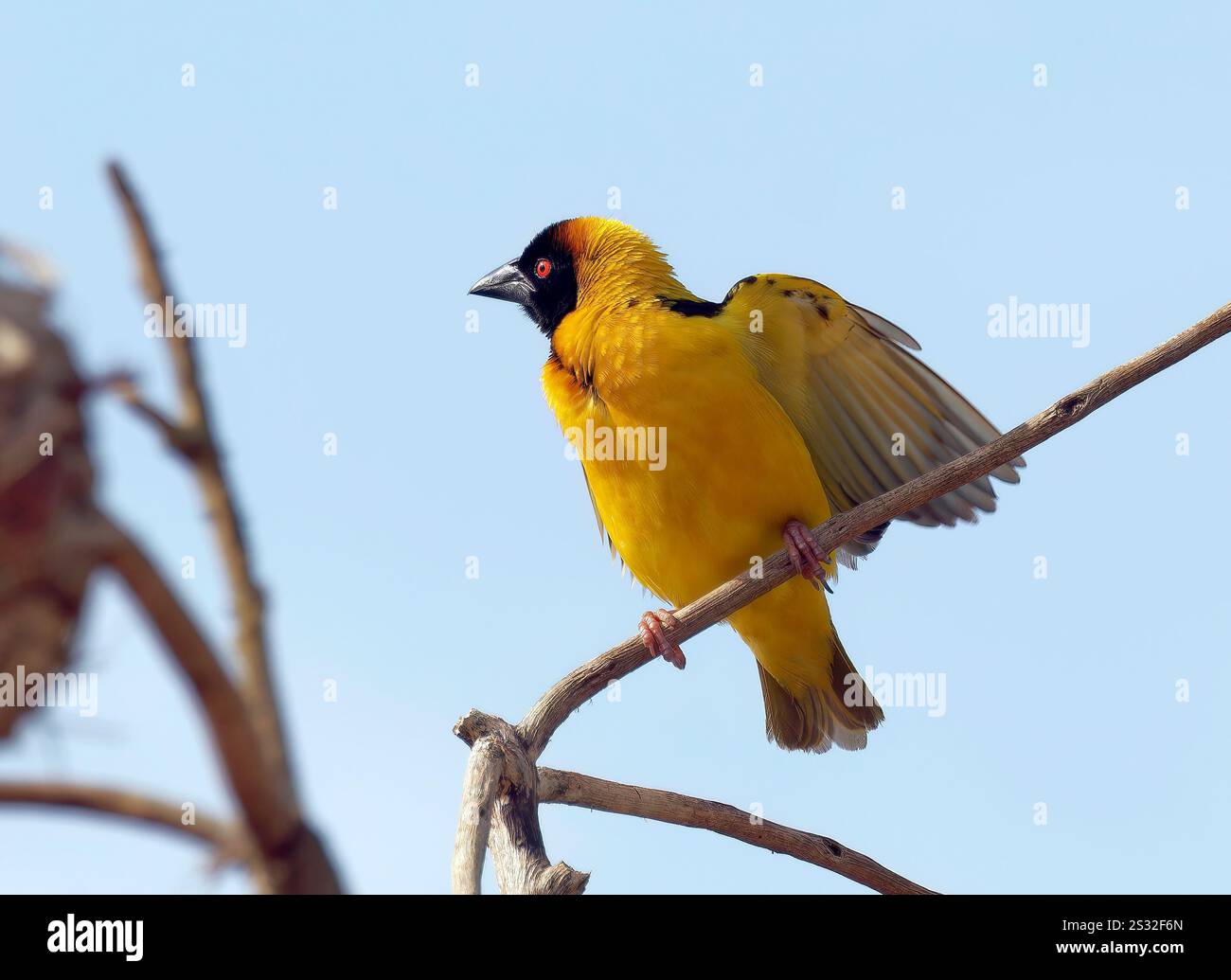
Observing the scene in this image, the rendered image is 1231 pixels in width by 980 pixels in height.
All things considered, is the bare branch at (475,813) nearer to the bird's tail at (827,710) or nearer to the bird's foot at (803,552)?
the bird's foot at (803,552)

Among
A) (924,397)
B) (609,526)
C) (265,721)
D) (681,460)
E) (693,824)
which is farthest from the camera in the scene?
(924,397)

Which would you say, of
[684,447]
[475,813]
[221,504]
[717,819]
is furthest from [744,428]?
[221,504]

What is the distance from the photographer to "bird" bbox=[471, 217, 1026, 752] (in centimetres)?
489

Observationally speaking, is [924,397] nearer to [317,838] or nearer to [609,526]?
[609,526]

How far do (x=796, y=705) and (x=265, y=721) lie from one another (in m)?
5.47

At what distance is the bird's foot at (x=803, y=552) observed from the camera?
455 centimetres

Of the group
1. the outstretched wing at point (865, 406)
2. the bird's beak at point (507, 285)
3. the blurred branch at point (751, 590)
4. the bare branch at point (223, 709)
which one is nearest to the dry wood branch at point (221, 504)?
the bare branch at point (223, 709)

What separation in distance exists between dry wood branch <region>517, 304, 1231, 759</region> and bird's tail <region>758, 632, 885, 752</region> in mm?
1757

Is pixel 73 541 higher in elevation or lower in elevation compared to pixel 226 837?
higher

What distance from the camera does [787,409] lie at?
18.3 ft

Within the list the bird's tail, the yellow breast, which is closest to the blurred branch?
the yellow breast

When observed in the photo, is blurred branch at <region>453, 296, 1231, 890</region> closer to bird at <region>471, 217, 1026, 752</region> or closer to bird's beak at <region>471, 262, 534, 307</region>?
bird at <region>471, 217, 1026, 752</region>

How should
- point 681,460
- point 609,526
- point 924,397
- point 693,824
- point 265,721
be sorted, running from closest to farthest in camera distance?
point 265,721 < point 693,824 < point 681,460 < point 609,526 < point 924,397
